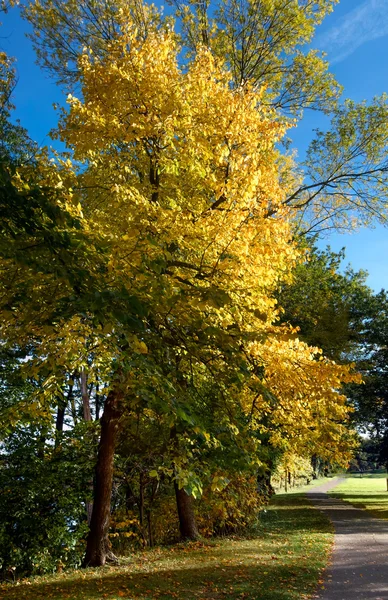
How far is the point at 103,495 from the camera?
31.3 ft

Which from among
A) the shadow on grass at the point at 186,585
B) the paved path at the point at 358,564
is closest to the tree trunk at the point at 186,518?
the paved path at the point at 358,564

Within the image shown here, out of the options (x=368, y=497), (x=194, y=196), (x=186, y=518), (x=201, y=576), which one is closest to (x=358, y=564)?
(x=201, y=576)

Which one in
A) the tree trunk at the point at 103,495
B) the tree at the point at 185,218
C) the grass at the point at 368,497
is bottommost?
the grass at the point at 368,497

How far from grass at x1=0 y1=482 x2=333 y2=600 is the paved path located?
31 cm

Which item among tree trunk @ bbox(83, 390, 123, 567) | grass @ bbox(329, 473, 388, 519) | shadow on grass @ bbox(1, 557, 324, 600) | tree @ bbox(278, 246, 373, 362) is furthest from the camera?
grass @ bbox(329, 473, 388, 519)

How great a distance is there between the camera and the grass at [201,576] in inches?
276

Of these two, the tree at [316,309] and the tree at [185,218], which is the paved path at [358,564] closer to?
the tree at [185,218]

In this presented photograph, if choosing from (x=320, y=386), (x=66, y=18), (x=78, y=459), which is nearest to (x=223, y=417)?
(x=320, y=386)

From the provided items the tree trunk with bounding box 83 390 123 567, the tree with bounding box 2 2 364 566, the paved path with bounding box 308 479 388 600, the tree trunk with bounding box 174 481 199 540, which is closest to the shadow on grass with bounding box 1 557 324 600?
the paved path with bounding box 308 479 388 600

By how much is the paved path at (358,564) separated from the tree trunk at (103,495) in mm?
4347

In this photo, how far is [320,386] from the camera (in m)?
6.96

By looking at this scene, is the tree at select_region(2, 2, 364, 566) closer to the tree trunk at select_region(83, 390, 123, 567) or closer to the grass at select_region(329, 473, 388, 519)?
the tree trunk at select_region(83, 390, 123, 567)

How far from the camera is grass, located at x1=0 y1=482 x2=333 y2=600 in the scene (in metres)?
7.00

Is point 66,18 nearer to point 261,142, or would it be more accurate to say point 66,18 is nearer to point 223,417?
point 261,142
